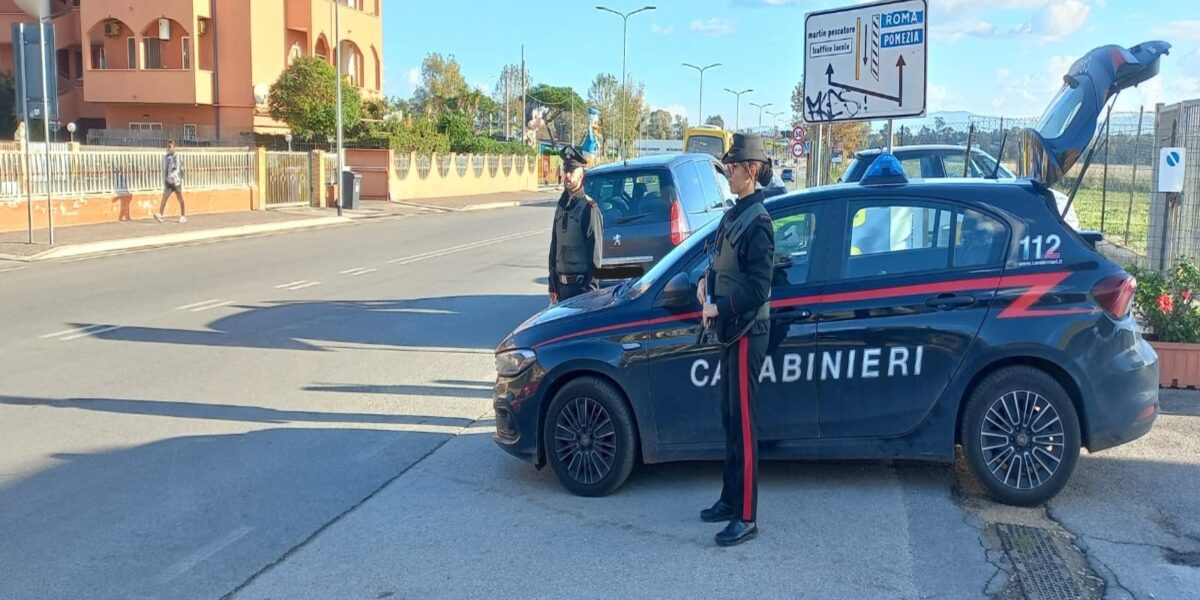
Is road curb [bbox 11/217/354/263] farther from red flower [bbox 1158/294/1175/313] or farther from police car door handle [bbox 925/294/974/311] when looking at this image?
→ red flower [bbox 1158/294/1175/313]

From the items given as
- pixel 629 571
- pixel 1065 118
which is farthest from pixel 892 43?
pixel 629 571

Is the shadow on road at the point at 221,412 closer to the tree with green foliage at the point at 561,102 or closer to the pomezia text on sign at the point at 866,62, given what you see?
the pomezia text on sign at the point at 866,62

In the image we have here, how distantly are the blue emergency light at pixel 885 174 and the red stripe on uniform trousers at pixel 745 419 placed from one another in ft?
4.92

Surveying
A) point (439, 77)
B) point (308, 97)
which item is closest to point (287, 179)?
point (308, 97)

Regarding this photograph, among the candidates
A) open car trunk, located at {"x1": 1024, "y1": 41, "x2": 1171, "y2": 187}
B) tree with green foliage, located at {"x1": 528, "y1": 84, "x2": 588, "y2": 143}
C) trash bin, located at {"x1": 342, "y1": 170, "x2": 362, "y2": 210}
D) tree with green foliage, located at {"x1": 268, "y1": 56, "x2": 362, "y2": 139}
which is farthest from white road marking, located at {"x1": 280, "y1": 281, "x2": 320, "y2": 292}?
tree with green foliage, located at {"x1": 528, "y1": 84, "x2": 588, "y2": 143}

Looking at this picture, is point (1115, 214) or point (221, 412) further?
point (1115, 214)

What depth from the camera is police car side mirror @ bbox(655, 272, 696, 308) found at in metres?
5.62

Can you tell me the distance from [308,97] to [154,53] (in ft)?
26.2

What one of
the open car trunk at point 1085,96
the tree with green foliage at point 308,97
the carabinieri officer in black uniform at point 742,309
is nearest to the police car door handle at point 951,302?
the carabinieri officer in black uniform at point 742,309

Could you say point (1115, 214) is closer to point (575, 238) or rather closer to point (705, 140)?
point (575, 238)

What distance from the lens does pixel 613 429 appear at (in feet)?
19.1

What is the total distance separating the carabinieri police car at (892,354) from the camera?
5.47m

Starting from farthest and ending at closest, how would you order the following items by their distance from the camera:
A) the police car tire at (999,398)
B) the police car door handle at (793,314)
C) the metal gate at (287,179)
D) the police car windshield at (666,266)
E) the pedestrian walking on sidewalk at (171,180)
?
the metal gate at (287,179)
the pedestrian walking on sidewalk at (171,180)
the police car windshield at (666,266)
the police car door handle at (793,314)
the police car tire at (999,398)

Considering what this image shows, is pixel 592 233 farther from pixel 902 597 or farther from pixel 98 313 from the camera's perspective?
pixel 98 313
